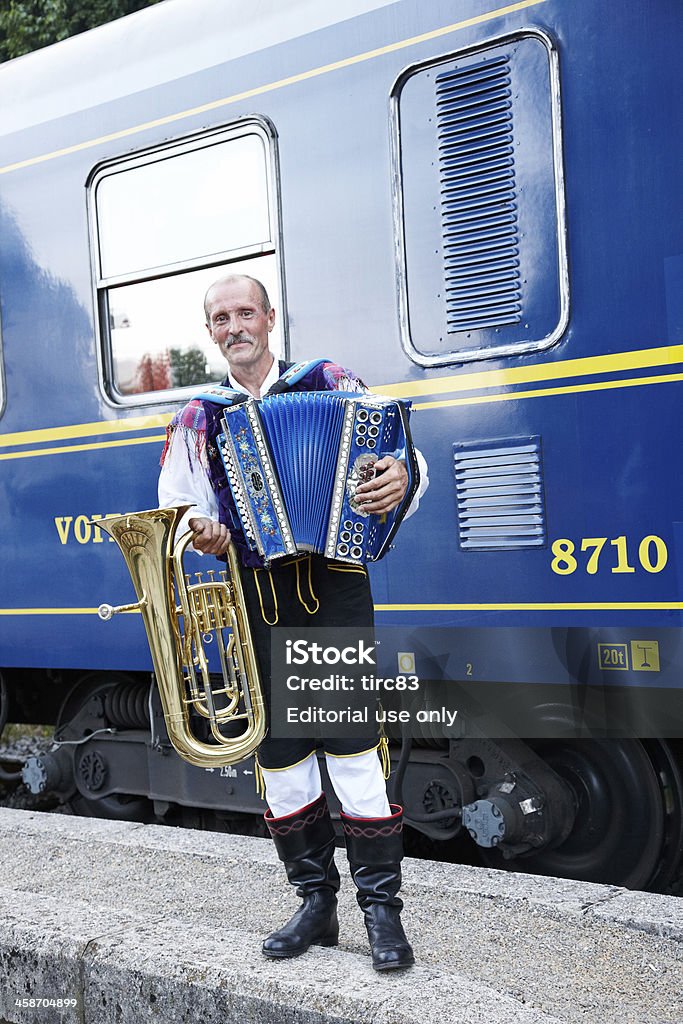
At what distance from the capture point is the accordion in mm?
3229

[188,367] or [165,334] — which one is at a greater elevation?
[165,334]

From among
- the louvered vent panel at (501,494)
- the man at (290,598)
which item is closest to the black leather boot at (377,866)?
the man at (290,598)

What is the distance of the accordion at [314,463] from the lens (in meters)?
3.23

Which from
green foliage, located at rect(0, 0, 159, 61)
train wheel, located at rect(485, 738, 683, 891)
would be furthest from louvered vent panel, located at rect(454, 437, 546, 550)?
green foliage, located at rect(0, 0, 159, 61)

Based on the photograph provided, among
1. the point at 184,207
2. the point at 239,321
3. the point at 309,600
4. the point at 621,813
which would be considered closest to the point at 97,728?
the point at 184,207

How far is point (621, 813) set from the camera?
14.7ft

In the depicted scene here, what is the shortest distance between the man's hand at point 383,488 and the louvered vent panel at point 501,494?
1.08 metres

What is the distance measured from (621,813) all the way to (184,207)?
287 cm

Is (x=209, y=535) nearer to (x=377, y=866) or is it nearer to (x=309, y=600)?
(x=309, y=600)

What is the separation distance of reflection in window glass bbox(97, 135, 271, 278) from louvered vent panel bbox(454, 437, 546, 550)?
1.27 m

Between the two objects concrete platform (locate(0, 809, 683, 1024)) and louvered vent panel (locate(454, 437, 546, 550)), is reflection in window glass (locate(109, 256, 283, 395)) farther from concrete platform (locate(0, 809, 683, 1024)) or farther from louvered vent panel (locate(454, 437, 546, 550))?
concrete platform (locate(0, 809, 683, 1024))

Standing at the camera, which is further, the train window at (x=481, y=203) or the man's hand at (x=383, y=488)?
the train window at (x=481, y=203)

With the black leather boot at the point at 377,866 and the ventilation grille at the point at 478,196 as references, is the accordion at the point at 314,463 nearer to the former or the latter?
the black leather boot at the point at 377,866

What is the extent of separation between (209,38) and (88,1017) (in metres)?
3.63
